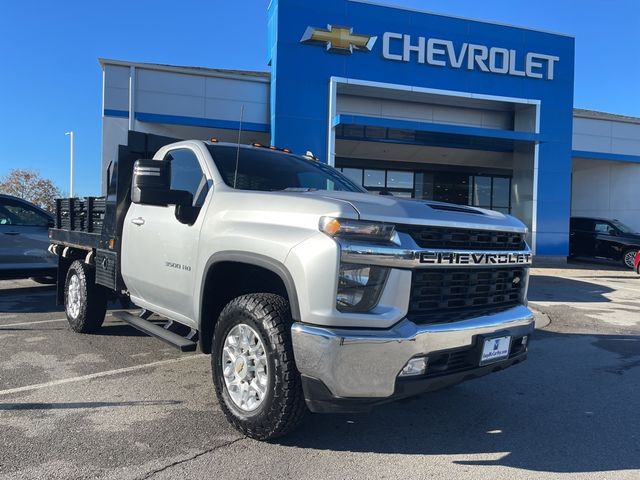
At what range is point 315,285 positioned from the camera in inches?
116

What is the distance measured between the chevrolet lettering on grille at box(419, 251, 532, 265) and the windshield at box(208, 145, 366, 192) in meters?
1.50

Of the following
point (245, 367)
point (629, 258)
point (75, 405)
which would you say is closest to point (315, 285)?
point (245, 367)

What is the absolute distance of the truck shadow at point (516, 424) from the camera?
3.37m

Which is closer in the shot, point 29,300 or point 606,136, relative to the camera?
point 29,300

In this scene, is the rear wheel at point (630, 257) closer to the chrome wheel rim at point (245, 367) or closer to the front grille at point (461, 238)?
the front grille at point (461, 238)

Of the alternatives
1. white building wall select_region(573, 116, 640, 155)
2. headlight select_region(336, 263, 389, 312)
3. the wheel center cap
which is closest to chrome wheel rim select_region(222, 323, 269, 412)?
the wheel center cap

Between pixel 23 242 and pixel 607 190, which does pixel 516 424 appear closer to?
pixel 23 242

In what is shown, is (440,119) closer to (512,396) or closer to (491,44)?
(491,44)

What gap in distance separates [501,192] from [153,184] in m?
22.7

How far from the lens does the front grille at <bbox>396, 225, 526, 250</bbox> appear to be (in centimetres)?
315

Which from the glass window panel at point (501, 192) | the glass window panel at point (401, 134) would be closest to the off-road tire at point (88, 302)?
the glass window panel at point (401, 134)

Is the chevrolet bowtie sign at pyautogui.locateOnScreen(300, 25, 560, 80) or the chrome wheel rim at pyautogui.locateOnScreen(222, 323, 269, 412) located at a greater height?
the chevrolet bowtie sign at pyautogui.locateOnScreen(300, 25, 560, 80)

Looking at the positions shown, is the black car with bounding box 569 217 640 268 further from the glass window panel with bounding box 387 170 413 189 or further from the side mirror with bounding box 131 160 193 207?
the side mirror with bounding box 131 160 193 207

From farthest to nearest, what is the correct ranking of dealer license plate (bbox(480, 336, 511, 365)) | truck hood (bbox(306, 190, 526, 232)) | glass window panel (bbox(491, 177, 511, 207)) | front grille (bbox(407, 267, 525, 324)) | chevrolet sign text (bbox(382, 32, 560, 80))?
glass window panel (bbox(491, 177, 511, 207)) → chevrolet sign text (bbox(382, 32, 560, 80)) → dealer license plate (bbox(480, 336, 511, 365)) → front grille (bbox(407, 267, 525, 324)) → truck hood (bbox(306, 190, 526, 232))
